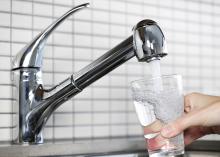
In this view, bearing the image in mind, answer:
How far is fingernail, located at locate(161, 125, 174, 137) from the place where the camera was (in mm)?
734

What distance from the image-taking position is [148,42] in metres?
0.82

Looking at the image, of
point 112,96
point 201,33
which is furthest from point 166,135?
→ point 201,33

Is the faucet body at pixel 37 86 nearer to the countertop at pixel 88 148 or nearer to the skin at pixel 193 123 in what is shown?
the countertop at pixel 88 148

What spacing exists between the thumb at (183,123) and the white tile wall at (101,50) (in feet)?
0.99

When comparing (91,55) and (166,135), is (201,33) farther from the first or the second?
(166,135)

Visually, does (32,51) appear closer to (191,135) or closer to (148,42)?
(148,42)

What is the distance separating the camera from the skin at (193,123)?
742 millimetres

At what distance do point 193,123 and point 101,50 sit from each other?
51 centimetres

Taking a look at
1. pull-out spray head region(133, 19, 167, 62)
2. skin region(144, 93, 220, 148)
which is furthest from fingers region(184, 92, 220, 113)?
pull-out spray head region(133, 19, 167, 62)

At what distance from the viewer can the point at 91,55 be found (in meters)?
1.22

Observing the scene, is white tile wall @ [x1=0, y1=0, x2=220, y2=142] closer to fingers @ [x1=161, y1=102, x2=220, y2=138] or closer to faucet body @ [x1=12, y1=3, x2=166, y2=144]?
faucet body @ [x1=12, y1=3, x2=166, y2=144]

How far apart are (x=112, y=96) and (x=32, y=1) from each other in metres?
0.36

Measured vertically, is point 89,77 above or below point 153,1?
below

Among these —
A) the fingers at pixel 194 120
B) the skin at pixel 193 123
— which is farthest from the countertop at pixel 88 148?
the fingers at pixel 194 120
